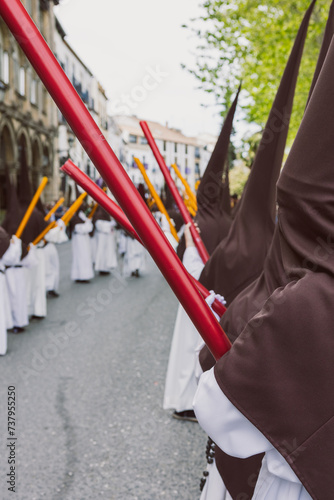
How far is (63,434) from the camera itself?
3646 millimetres

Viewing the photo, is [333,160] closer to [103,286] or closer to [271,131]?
[271,131]

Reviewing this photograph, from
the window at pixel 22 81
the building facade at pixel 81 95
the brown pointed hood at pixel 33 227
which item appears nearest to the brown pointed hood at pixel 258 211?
the brown pointed hood at pixel 33 227

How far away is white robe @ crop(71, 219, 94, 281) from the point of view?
1062 centimetres

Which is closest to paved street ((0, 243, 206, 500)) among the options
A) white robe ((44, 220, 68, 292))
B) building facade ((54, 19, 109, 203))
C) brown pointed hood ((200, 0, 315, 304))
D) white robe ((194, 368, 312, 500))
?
brown pointed hood ((200, 0, 315, 304))

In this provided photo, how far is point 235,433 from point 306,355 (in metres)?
0.26

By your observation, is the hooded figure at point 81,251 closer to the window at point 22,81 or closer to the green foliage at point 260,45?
the green foliage at point 260,45

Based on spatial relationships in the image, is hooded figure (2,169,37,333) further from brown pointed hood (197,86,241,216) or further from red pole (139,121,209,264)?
red pole (139,121,209,264)

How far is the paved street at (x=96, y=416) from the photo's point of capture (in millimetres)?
3039

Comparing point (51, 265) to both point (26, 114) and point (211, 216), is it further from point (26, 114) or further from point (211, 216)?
point (26, 114)

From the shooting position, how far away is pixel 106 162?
1.02 m

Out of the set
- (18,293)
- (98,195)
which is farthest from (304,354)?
(18,293)

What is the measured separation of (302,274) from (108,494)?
7.55ft

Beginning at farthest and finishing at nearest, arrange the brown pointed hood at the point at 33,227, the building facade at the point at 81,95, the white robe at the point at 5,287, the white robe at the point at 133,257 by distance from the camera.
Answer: the building facade at the point at 81,95 < the white robe at the point at 133,257 < the brown pointed hood at the point at 33,227 < the white robe at the point at 5,287

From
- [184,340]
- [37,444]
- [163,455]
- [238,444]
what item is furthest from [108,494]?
[238,444]
